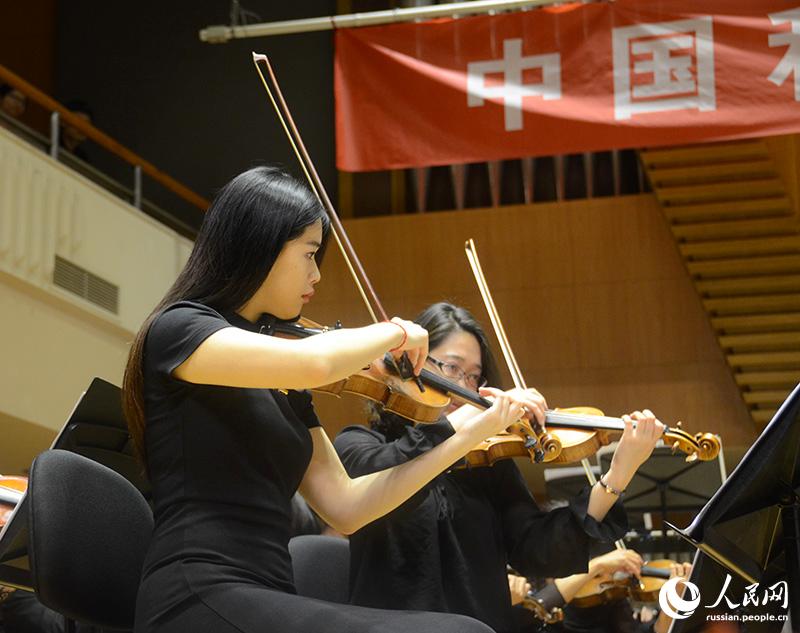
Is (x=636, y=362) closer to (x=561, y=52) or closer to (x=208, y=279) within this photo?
(x=561, y=52)

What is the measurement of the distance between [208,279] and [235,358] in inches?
10.1

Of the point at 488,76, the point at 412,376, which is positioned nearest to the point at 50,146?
the point at 488,76

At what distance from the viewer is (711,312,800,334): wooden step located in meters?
6.97

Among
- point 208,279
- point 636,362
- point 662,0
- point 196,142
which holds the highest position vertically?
point 662,0

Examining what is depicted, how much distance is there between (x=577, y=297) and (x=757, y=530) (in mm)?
5591

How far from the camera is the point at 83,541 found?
186 centimetres

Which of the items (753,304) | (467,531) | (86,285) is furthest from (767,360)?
(467,531)

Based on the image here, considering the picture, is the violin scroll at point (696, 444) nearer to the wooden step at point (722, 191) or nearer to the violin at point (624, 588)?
the violin at point (624, 588)

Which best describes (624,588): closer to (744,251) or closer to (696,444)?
(696,444)

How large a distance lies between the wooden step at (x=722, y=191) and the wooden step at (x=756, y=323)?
71 centimetres

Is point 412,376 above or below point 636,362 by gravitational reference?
above

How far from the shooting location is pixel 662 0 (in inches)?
179

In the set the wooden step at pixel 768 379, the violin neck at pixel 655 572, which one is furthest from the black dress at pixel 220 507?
the wooden step at pixel 768 379

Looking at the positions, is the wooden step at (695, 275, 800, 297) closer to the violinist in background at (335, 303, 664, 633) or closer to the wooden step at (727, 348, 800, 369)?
the wooden step at (727, 348, 800, 369)
